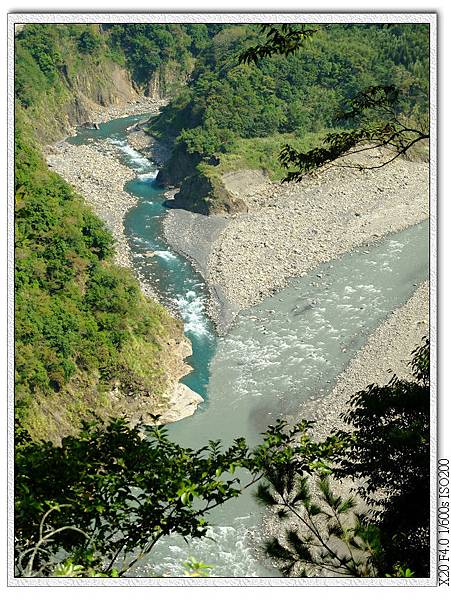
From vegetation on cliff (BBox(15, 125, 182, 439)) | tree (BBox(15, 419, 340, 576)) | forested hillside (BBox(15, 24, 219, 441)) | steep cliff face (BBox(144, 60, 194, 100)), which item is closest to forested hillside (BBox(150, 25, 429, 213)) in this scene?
steep cliff face (BBox(144, 60, 194, 100))

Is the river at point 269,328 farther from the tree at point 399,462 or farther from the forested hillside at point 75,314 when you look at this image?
the tree at point 399,462

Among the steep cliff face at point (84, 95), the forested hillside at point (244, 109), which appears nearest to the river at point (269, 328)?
the steep cliff face at point (84, 95)

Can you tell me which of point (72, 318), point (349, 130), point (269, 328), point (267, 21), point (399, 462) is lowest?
point (269, 328)

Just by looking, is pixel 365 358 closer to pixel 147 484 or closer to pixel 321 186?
pixel 321 186

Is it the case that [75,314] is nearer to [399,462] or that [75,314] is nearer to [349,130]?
[349,130]

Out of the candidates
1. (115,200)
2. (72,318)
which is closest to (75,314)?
(72,318)

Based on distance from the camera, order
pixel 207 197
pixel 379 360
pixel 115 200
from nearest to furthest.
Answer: pixel 379 360, pixel 115 200, pixel 207 197

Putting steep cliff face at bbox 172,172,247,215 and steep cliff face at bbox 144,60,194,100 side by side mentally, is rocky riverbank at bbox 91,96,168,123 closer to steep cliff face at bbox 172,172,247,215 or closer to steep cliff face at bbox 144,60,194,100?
steep cliff face at bbox 144,60,194,100

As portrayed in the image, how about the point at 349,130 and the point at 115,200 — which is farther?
the point at 115,200

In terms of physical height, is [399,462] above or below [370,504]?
above
